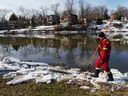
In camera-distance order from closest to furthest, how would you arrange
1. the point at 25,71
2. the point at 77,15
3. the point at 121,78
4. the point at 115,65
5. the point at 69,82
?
A: the point at 69,82
the point at 121,78
the point at 25,71
the point at 115,65
the point at 77,15

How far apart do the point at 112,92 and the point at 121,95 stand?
341 mm

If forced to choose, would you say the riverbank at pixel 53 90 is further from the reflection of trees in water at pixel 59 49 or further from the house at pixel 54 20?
the house at pixel 54 20

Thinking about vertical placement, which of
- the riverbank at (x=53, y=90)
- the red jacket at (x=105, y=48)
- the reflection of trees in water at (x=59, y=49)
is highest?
the red jacket at (x=105, y=48)

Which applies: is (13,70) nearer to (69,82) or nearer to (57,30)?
(69,82)

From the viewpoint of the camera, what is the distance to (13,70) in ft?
38.5

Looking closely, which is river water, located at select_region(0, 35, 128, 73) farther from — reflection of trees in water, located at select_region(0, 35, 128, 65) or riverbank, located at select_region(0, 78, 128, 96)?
riverbank, located at select_region(0, 78, 128, 96)

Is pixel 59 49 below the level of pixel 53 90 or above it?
below

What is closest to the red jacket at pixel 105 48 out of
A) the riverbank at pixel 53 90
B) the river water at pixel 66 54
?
the riverbank at pixel 53 90

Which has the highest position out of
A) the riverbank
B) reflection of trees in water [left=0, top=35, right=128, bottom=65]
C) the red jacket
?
the red jacket

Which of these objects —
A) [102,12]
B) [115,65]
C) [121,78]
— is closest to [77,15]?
[102,12]

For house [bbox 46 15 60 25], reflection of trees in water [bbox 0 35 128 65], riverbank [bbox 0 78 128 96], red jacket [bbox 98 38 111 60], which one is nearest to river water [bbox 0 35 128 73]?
reflection of trees in water [bbox 0 35 128 65]

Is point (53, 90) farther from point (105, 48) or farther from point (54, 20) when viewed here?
point (54, 20)

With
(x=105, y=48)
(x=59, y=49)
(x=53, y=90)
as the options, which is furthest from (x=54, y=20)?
(x=53, y=90)

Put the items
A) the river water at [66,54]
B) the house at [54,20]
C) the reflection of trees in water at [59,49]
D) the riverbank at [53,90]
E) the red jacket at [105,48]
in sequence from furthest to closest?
the house at [54,20] < the reflection of trees in water at [59,49] < the river water at [66,54] < the red jacket at [105,48] < the riverbank at [53,90]
